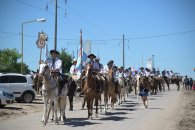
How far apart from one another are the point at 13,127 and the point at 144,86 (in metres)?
9.96

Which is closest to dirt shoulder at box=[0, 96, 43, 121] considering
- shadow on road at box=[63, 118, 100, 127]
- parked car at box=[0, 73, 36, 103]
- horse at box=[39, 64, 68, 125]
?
parked car at box=[0, 73, 36, 103]

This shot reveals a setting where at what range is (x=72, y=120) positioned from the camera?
53.8 ft

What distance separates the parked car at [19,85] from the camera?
25.8 metres

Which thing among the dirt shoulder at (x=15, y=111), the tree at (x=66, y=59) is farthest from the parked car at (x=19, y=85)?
the tree at (x=66, y=59)

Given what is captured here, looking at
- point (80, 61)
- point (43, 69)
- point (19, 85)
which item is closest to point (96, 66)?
point (43, 69)

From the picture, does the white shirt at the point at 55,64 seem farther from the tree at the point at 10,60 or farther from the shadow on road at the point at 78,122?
the tree at the point at 10,60

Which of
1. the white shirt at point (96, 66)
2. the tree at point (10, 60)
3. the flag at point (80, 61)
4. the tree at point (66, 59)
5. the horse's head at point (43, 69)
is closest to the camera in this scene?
the horse's head at point (43, 69)

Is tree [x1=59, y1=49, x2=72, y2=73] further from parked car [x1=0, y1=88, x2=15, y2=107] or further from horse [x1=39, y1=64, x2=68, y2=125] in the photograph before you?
horse [x1=39, y1=64, x2=68, y2=125]

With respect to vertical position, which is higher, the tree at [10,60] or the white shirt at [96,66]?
the tree at [10,60]

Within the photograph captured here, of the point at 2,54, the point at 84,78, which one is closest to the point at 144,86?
the point at 84,78

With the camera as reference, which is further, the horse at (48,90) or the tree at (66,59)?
the tree at (66,59)

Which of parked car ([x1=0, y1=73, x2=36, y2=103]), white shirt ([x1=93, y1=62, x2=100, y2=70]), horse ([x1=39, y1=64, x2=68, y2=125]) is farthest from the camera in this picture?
Answer: parked car ([x1=0, y1=73, x2=36, y2=103])

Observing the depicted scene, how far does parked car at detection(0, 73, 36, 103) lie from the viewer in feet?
84.7

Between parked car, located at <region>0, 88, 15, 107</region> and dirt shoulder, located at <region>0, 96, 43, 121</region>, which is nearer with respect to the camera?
dirt shoulder, located at <region>0, 96, 43, 121</region>
